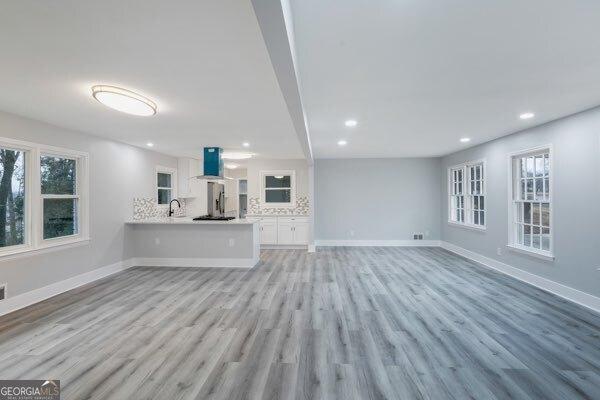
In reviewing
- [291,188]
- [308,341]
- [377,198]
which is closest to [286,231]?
[291,188]

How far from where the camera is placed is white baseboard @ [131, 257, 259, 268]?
Result: 5.47 metres

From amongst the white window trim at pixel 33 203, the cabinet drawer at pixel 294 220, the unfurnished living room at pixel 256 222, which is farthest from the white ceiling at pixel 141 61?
the cabinet drawer at pixel 294 220

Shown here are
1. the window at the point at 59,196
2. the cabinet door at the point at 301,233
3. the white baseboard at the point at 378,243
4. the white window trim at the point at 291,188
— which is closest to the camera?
the window at the point at 59,196

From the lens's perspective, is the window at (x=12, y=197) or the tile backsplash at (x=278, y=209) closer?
the window at (x=12, y=197)

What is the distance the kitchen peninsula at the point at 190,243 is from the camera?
5.50 m

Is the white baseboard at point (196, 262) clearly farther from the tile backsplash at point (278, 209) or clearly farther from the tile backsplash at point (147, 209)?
the tile backsplash at point (278, 209)

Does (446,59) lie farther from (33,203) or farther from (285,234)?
(285,234)

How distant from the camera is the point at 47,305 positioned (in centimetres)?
351

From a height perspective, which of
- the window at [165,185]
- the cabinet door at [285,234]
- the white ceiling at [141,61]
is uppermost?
the white ceiling at [141,61]

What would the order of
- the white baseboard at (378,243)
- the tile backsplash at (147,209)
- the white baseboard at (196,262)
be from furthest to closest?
1. the white baseboard at (378,243)
2. the tile backsplash at (147,209)
3. the white baseboard at (196,262)

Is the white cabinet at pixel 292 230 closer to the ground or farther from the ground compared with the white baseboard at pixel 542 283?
farther from the ground

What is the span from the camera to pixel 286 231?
732cm

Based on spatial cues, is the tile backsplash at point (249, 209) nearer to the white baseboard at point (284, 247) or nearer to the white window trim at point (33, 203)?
the white baseboard at point (284, 247)

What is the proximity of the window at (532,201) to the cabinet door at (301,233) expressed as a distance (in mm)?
4325
